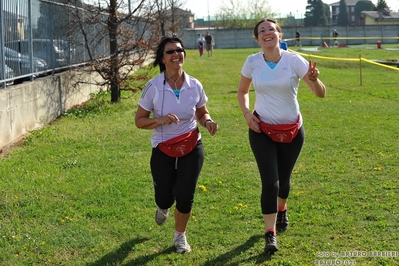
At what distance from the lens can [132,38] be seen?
52.3 feet

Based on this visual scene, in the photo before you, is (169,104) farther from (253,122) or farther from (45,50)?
(45,50)

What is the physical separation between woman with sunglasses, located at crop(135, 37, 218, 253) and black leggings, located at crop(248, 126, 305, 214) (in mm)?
405

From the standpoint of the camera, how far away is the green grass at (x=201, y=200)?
5.21 m

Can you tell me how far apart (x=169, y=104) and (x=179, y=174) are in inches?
23.1

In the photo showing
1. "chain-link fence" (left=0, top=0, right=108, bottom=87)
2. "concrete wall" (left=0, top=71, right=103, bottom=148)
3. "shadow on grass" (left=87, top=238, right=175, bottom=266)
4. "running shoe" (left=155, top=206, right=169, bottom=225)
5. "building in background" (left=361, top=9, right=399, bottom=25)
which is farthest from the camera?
"building in background" (left=361, top=9, right=399, bottom=25)

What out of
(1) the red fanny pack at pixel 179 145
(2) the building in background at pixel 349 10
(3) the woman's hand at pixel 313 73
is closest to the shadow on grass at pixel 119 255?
(1) the red fanny pack at pixel 179 145

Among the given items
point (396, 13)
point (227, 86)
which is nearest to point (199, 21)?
point (396, 13)

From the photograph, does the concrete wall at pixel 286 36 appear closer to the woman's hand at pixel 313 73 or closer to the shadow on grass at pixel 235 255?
the woman's hand at pixel 313 73

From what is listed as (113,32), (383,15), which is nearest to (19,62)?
(113,32)

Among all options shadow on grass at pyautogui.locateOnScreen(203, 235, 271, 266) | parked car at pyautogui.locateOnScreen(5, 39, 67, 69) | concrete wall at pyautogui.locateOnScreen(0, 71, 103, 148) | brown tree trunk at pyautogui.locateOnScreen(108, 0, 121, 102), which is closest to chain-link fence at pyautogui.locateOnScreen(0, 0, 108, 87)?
parked car at pyautogui.locateOnScreen(5, 39, 67, 69)

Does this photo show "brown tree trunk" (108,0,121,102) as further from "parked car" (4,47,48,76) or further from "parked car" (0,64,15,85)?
"parked car" (0,64,15,85)

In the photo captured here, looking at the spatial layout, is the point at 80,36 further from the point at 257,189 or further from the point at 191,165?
the point at 191,165

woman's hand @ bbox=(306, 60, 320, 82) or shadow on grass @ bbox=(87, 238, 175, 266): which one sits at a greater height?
woman's hand @ bbox=(306, 60, 320, 82)

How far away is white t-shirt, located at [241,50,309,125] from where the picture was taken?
5113mm
